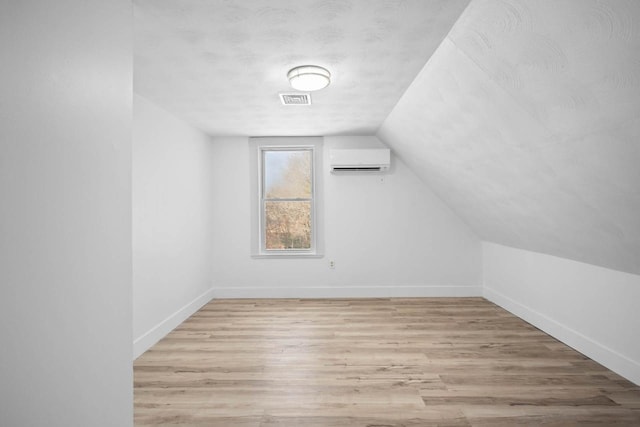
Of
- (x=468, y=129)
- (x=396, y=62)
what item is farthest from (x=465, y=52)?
(x=468, y=129)

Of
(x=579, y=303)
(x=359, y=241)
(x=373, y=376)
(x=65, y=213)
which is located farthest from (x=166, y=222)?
(x=579, y=303)

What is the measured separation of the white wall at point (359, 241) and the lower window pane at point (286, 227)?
0.90 ft

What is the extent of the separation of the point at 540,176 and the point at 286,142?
11.1 feet

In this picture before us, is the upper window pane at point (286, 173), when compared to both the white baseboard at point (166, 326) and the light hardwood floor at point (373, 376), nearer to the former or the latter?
the white baseboard at point (166, 326)

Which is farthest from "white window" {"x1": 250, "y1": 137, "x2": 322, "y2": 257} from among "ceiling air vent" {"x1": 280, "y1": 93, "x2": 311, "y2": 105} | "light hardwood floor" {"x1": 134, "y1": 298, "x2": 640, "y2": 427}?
"ceiling air vent" {"x1": 280, "y1": 93, "x2": 311, "y2": 105}

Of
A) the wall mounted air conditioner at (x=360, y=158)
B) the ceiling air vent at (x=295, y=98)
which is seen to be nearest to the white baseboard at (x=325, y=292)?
the wall mounted air conditioner at (x=360, y=158)

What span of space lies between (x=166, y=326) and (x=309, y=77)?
2860mm

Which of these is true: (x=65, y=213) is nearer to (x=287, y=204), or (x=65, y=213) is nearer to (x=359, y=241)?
(x=287, y=204)

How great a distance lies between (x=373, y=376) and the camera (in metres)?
2.62

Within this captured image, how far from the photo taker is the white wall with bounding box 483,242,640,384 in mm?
2576

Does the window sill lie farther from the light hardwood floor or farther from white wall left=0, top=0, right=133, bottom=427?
white wall left=0, top=0, right=133, bottom=427

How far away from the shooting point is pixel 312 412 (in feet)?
7.09

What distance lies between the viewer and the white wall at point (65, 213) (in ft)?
3.60

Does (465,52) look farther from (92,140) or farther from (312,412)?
(312,412)
